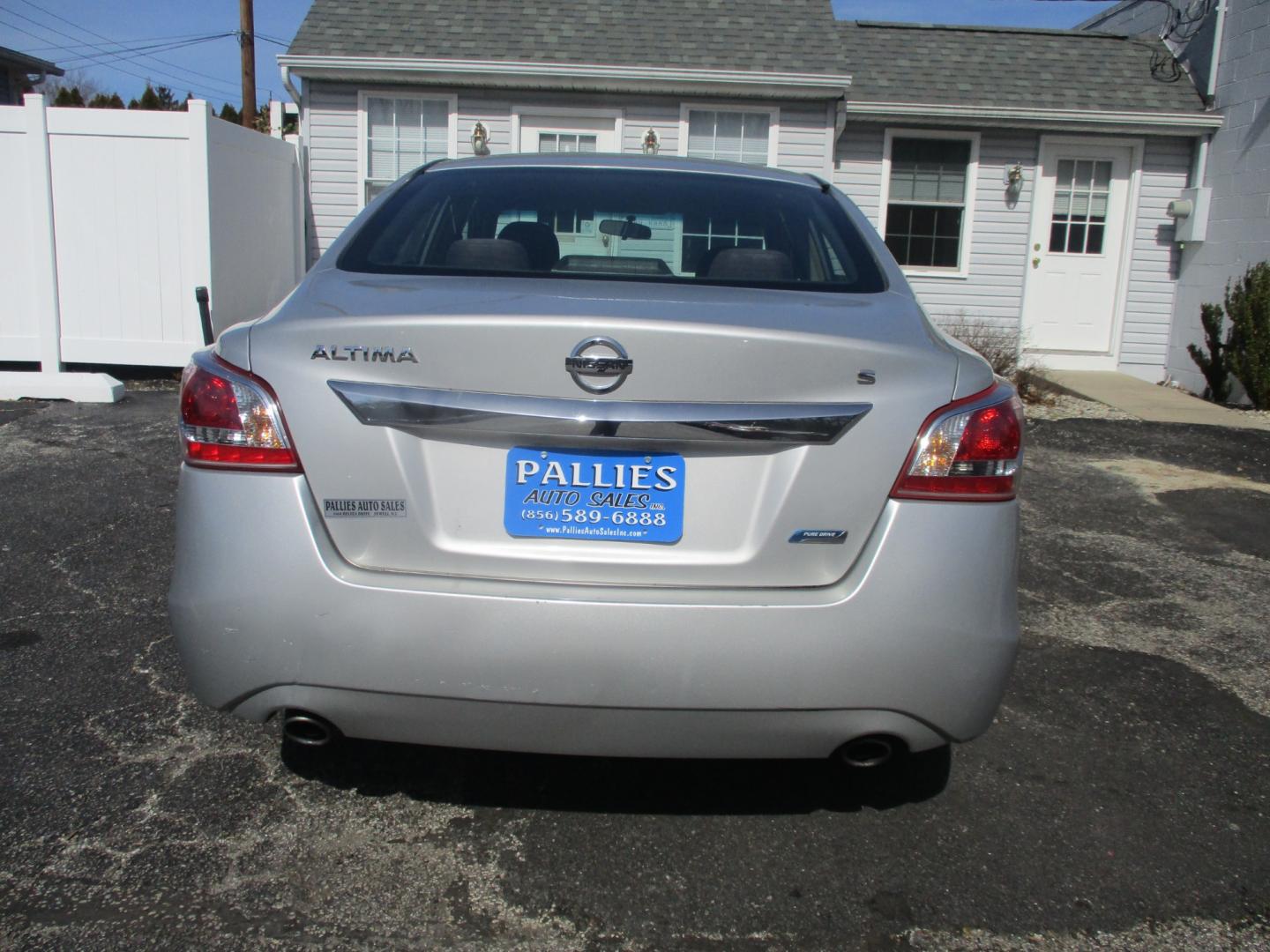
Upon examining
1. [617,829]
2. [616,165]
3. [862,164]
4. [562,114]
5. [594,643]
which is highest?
[562,114]

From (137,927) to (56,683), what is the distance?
1.44m

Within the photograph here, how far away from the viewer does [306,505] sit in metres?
2.25

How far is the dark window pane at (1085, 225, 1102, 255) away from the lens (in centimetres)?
1277

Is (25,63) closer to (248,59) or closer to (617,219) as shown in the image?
(248,59)

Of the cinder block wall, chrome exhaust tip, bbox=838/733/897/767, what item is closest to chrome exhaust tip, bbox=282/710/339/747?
chrome exhaust tip, bbox=838/733/897/767

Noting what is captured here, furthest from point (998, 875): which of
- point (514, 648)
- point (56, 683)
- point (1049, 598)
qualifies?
point (56, 683)

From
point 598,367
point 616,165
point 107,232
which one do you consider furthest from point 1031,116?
point 598,367

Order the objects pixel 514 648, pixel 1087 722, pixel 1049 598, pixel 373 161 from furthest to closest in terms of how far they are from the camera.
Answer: pixel 373 161 < pixel 1049 598 < pixel 1087 722 < pixel 514 648

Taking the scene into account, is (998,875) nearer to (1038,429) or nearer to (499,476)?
(499,476)

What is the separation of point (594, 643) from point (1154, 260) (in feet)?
40.7

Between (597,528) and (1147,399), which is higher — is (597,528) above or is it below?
above

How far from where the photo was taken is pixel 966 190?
12.6 meters

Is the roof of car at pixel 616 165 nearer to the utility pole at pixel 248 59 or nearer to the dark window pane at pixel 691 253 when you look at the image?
the dark window pane at pixel 691 253

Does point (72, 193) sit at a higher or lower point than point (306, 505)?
higher
